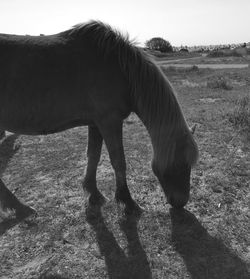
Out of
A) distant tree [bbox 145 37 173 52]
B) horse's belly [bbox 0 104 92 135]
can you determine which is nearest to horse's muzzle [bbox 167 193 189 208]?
horse's belly [bbox 0 104 92 135]

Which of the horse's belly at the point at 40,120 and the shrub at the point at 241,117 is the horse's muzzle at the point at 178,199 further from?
the shrub at the point at 241,117

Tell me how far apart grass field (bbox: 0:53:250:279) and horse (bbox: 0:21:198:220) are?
568 mm

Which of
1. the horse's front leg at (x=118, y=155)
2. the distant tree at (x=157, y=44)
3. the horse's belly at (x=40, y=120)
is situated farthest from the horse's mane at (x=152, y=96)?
the distant tree at (x=157, y=44)

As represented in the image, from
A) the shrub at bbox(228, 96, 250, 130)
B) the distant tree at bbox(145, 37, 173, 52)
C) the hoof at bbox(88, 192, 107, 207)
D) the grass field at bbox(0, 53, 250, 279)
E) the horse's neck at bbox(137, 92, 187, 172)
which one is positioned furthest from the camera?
the distant tree at bbox(145, 37, 173, 52)

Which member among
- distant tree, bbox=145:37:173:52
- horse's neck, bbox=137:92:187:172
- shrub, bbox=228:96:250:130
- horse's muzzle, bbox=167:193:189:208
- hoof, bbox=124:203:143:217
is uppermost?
distant tree, bbox=145:37:173:52

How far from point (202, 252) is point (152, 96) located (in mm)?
1524

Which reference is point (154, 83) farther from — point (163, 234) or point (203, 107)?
point (203, 107)

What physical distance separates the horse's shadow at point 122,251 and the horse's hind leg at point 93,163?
0.26m

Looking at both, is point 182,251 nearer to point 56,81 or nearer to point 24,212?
point 24,212

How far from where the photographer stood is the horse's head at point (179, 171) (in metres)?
3.48

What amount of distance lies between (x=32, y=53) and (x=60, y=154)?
103 inches

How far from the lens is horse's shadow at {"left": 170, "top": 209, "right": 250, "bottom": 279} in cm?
296

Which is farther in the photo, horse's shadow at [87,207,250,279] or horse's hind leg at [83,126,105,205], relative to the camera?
horse's hind leg at [83,126,105,205]

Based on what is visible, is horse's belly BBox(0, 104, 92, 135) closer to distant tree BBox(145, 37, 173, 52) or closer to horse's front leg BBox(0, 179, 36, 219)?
horse's front leg BBox(0, 179, 36, 219)
